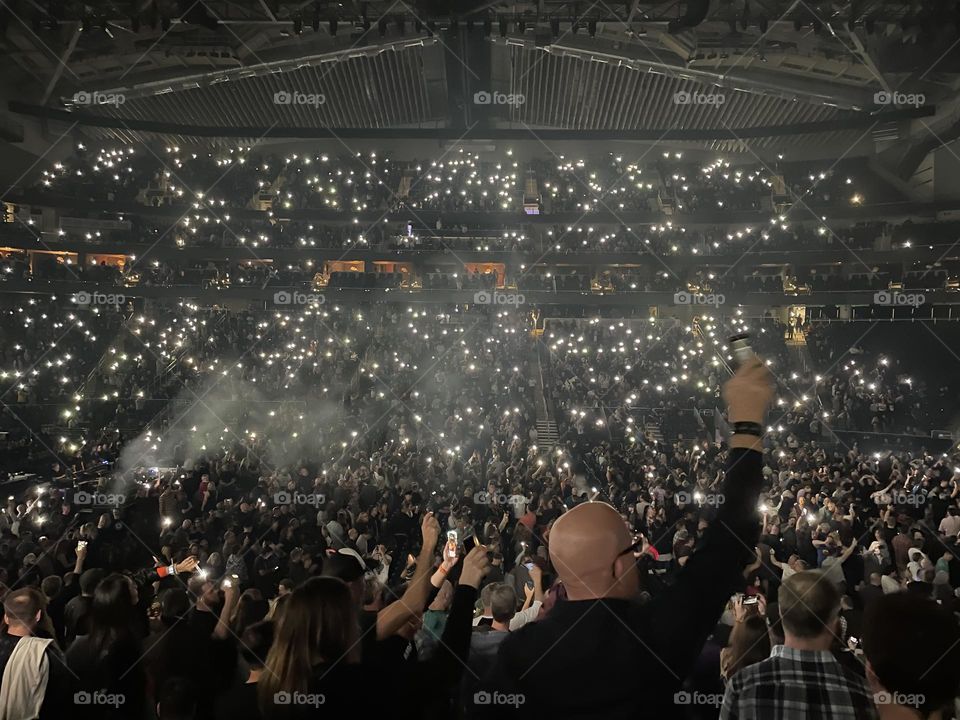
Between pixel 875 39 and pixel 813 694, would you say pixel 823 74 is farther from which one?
pixel 813 694

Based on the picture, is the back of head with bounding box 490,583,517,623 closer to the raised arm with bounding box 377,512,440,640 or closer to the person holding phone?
the raised arm with bounding box 377,512,440,640

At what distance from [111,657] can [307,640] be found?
1678 mm

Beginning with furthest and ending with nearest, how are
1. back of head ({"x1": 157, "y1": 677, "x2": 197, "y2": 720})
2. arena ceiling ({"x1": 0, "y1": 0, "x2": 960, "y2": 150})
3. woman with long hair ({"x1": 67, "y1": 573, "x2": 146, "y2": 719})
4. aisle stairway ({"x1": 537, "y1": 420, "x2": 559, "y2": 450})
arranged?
aisle stairway ({"x1": 537, "y1": 420, "x2": 559, "y2": 450}) → arena ceiling ({"x1": 0, "y1": 0, "x2": 960, "y2": 150}) → woman with long hair ({"x1": 67, "y1": 573, "x2": 146, "y2": 719}) → back of head ({"x1": 157, "y1": 677, "x2": 197, "y2": 720})

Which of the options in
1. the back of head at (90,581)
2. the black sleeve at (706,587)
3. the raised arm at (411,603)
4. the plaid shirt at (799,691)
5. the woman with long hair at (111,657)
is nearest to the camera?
the black sleeve at (706,587)

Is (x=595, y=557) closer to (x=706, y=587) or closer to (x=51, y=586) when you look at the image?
(x=706, y=587)

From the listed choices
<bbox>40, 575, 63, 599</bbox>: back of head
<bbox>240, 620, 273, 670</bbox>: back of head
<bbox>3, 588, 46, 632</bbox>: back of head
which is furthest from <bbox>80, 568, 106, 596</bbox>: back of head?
<bbox>240, 620, 273, 670</bbox>: back of head

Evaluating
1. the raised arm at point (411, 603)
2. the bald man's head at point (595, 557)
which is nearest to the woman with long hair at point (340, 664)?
the raised arm at point (411, 603)

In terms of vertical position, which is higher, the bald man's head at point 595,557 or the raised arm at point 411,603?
the bald man's head at point 595,557

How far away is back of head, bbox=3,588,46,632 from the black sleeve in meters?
3.36

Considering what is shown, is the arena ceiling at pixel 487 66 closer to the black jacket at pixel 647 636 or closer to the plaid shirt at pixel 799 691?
the plaid shirt at pixel 799 691

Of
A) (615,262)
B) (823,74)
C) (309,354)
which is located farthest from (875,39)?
(309,354)

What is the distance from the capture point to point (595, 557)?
174 cm

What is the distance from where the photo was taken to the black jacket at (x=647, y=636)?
1.61 meters

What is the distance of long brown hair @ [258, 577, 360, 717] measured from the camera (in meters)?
2.16
